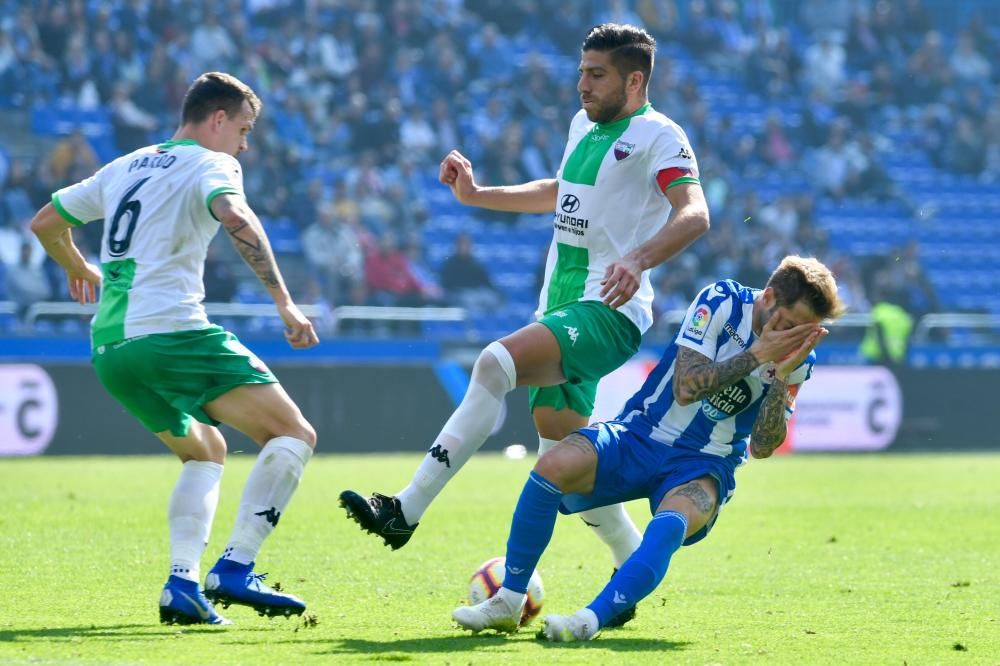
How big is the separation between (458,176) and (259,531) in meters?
1.91

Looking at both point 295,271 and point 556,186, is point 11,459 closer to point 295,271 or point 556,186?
point 295,271

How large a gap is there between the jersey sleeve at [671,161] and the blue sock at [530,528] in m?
1.39

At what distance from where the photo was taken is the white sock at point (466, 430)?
19.5 ft

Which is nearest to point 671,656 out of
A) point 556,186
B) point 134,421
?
point 556,186

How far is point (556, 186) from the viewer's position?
6953 mm

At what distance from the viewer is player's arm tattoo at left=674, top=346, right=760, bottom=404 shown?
5.59 metres

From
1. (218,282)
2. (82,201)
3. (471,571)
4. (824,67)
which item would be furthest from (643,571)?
(824,67)

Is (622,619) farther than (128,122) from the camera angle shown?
No

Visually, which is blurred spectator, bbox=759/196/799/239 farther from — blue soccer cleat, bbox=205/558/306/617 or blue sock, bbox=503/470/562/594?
blue soccer cleat, bbox=205/558/306/617

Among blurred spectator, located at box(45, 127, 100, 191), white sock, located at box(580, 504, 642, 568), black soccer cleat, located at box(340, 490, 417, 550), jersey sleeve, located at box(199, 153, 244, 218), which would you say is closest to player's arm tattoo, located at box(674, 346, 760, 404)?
white sock, located at box(580, 504, 642, 568)

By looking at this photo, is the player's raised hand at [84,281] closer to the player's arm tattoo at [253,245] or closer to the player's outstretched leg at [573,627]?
the player's arm tattoo at [253,245]

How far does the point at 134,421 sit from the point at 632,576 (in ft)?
37.8

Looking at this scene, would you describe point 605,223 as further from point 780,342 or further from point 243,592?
point 243,592

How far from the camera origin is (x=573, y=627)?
542cm
